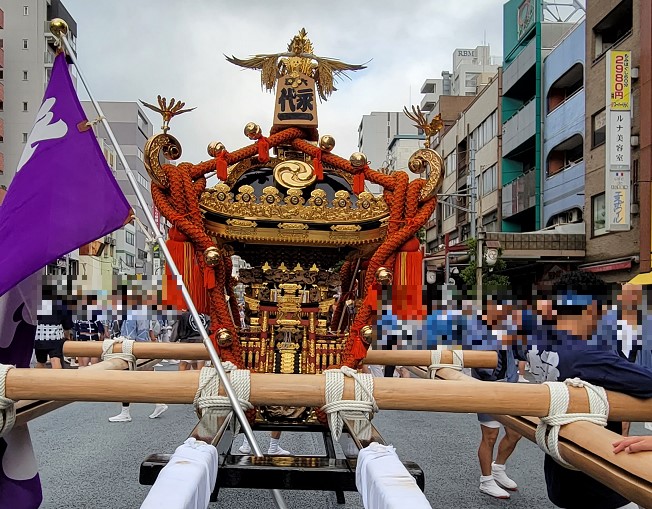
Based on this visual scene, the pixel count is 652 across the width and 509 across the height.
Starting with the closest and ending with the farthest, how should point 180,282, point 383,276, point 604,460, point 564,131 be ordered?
point 604,460 < point 180,282 < point 383,276 < point 564,131

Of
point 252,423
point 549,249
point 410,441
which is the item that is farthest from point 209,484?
point 549,249

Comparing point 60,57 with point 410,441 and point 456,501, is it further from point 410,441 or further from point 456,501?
point 410,441

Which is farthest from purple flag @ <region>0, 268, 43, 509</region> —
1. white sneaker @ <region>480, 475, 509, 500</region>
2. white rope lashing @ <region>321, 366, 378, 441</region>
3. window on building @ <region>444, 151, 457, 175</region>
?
window on building @ <region>444, 151, 457, 175</region>

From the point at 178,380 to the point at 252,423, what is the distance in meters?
1.27

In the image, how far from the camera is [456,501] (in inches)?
178

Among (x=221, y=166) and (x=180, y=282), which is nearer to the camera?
(x=180, y=282)

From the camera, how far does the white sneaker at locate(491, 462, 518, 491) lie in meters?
4.85

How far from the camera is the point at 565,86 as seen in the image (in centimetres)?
2194

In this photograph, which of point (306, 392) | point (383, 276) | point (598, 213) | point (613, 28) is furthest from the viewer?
point (598, 213)

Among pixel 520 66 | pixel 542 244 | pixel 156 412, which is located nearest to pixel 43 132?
pixel 156 412

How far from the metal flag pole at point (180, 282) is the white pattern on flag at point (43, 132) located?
0.71 feet

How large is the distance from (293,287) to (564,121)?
1936 centimetres

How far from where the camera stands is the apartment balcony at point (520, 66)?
23094mm

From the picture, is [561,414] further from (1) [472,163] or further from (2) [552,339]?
(1) [472,163]
